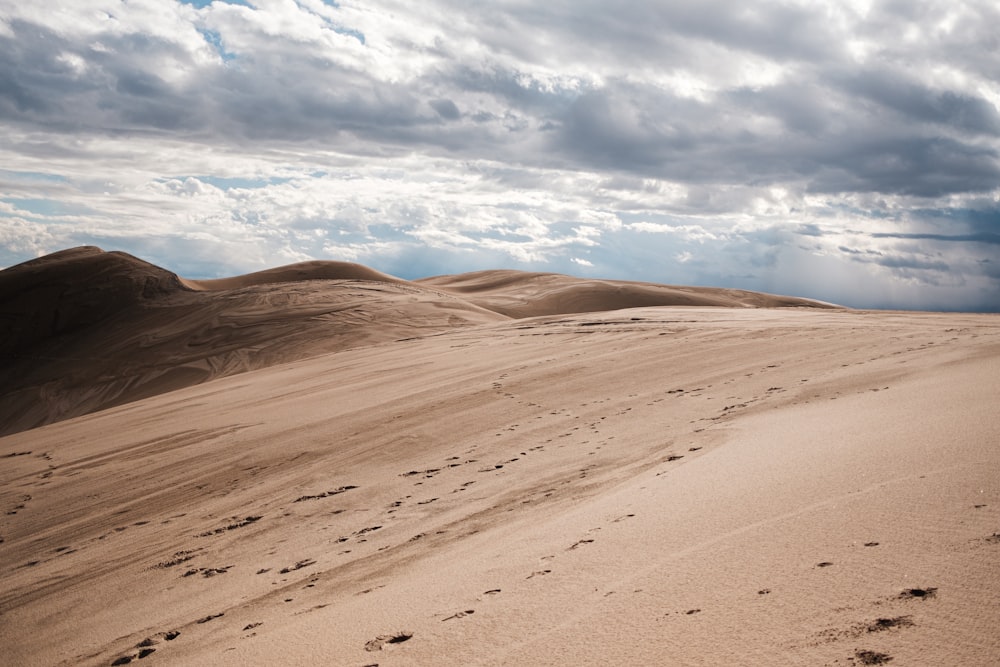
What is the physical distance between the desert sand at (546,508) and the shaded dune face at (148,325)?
4.18 metres

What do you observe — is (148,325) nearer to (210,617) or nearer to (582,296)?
(210,617)

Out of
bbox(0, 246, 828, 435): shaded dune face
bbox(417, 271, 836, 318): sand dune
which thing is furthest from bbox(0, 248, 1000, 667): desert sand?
bbox(417, 271, 836, 318): sand dune

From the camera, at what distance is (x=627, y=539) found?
390cm

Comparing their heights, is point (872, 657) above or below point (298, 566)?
above

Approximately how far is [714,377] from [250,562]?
593 cm

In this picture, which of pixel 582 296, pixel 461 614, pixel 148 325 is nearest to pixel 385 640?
pixel 461 614

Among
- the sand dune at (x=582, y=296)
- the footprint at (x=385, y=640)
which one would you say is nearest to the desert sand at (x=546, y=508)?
the footprint at (x=385, y=640)

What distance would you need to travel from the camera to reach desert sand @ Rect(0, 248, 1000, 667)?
112 inches

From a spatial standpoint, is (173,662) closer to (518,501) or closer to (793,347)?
(518,501)

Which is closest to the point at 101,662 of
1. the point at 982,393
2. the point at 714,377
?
the point at 982,393

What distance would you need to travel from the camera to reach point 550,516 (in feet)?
16.4

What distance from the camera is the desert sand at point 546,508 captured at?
2857 mm

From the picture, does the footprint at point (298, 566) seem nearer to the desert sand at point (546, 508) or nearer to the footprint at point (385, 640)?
the desert sand at point (546, 508)

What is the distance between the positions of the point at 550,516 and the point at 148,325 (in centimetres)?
1978
